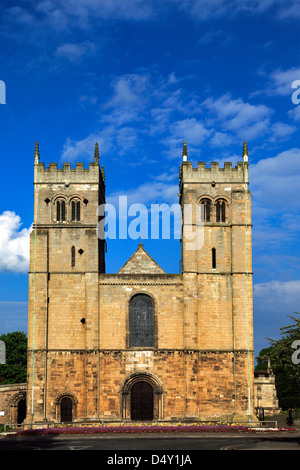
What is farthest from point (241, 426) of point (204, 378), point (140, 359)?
point (140, 359)

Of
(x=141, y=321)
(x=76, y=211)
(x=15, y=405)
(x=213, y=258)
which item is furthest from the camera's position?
(x=15, y=405)

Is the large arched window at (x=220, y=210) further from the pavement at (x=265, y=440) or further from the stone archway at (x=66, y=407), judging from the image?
the stone archway at (x=66, y=407)

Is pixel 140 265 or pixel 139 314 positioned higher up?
pixel 140 265

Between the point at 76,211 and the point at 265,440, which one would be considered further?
the point at 76,211

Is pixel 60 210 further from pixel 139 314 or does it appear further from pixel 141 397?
pixel 141 397

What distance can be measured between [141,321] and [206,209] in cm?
1089

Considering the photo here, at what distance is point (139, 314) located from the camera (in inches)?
1949

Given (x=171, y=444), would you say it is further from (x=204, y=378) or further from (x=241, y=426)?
(x=204, y=378)

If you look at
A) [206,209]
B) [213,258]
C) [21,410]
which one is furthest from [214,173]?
[21,410]

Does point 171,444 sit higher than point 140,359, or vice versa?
point 140,359

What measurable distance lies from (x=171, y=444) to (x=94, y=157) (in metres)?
27.0

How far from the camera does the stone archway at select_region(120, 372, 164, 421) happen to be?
4772cm

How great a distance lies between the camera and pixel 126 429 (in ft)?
Result: 136

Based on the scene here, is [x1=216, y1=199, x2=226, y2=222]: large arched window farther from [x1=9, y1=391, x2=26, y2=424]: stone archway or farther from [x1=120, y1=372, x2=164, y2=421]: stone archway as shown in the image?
[x1=9, y1=391, x2=26, y2=424]: stone archway
